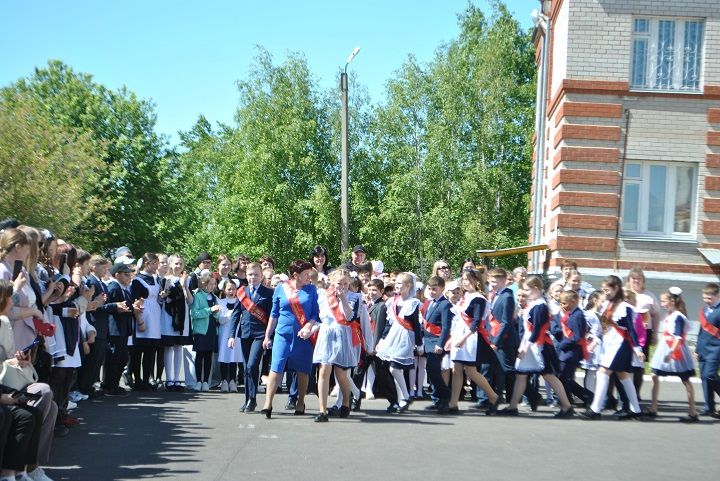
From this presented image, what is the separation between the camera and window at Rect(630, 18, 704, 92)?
25.1 meters

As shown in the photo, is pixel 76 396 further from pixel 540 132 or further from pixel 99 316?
pixel 540 132

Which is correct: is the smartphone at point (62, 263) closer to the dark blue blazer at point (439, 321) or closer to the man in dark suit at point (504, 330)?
the dark blue blazer at point (439, 321)

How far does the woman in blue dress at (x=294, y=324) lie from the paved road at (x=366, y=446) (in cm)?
65

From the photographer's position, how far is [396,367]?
14594 mm

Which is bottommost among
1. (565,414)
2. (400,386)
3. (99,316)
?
(565,414)

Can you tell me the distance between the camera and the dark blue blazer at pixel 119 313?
15484 millimetres

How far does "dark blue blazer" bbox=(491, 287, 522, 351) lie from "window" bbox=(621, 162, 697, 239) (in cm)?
1151

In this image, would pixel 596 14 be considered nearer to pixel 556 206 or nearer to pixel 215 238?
pixel 556 206

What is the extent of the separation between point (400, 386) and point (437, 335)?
3.27ft

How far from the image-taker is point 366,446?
10859mm

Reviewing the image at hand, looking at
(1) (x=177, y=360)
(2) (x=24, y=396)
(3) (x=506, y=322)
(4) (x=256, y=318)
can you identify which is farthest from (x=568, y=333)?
(2) (x=24, y=396)

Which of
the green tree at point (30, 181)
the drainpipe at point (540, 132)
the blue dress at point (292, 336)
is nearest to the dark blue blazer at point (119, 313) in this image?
the blue dress at point (292, 336)

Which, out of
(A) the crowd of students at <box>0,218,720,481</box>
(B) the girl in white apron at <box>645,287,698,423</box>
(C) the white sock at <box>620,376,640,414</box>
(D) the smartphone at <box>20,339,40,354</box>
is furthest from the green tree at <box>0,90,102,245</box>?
(B) the girl in white apron at <box>645,287,698,423</box>

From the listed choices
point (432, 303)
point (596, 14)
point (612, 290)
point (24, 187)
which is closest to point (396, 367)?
point (432, 303)
